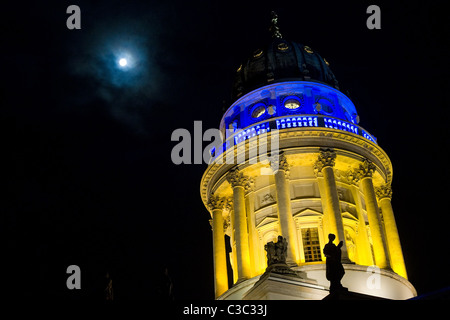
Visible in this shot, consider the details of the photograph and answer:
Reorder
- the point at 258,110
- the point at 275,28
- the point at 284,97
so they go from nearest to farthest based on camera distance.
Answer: the point at 284,97 → the point at 258,110 → the point at 275,28

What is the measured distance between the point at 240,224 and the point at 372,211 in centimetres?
866

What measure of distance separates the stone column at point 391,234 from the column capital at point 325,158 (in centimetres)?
590

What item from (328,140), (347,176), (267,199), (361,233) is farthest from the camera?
(347,176)

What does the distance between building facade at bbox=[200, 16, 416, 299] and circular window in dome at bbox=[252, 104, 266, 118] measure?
10 centimetres

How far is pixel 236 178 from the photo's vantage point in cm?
4362

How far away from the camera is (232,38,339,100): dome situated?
4925 centimetres

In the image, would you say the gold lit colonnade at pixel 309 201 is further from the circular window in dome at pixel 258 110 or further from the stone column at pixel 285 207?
the circular window in dome at pixel 258 110

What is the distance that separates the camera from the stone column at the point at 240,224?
4062 cm

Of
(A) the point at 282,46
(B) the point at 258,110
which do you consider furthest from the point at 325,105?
(A) the point at 282,46

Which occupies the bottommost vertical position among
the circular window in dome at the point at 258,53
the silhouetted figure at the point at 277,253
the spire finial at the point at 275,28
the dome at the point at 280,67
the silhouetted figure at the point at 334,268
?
the silhouetted figure at the point at 334,268

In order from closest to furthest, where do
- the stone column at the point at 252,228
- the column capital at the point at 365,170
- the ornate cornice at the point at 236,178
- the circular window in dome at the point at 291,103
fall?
the stone column at the point at 252,228 < the column capital at the point at 365,170 < the ornate cornice at the point at 236,178 < the circular window in dome at the point at 291,103

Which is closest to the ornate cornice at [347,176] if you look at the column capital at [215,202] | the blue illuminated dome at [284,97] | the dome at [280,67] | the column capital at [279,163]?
the blue illuminated dome at [284,97]

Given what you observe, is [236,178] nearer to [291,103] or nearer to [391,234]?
[291,103]
